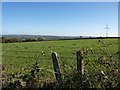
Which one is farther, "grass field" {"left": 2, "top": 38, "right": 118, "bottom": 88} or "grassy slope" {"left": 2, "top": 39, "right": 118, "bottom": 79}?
"grassy slope" {"left": 2, "top": 39, "right": 118, "bottom": 79}

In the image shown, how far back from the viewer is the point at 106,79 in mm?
7457

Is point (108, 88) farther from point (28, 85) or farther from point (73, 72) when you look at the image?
point (28, 85)

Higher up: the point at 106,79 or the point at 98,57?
the point at 98,57

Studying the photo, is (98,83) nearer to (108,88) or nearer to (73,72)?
(108,88)

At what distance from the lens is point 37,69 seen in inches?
322

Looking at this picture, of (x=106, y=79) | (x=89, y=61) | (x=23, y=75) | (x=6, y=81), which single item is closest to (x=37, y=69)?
(x=23, y=75)

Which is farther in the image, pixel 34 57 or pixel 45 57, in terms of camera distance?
pixel 34 57

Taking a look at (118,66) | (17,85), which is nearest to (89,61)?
(118,66)

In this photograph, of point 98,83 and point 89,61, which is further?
point 89,61

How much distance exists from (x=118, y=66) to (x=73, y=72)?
3.96 feet

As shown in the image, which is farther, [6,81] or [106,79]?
[6,81]

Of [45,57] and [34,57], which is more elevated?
[45,57]

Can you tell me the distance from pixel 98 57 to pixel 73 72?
911 mm

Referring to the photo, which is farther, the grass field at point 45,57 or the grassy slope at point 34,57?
the grassy slope at point 34,57
